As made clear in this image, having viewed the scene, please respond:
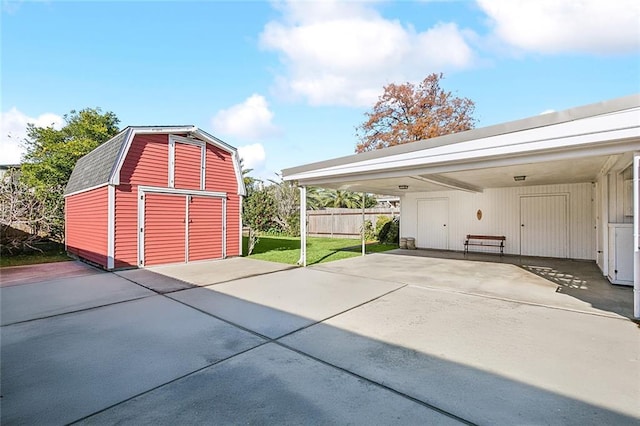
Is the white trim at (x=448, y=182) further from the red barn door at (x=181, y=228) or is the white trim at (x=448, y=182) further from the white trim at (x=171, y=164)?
the white trim at (x=171, y=164)

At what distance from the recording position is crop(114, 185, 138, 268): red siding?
7730 mm

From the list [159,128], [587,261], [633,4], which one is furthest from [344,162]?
[587,261]

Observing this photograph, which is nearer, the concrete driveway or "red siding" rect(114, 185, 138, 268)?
the concrete driveway

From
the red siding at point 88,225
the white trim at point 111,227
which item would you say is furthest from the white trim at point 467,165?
the red siding at point 88,225

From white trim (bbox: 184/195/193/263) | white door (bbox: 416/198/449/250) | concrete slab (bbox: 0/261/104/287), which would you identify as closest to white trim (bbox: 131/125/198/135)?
white trim (bbox: 184/195/193/263)

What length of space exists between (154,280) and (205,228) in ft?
9.85

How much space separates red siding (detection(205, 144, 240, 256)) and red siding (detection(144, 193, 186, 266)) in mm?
1193

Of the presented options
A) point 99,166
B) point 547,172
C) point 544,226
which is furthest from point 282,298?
point 544,226

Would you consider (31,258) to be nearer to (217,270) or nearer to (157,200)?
(157,200)

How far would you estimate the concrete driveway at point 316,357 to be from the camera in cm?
213

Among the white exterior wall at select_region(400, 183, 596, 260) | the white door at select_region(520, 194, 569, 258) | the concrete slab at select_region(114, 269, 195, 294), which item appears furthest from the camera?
the white door at select_region(520, 194, 569, 258)

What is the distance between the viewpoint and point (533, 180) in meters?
8.80

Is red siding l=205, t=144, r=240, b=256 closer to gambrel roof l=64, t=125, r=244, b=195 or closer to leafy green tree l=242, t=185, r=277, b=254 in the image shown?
gambrel roof l=64, t=125, r=244, b=195

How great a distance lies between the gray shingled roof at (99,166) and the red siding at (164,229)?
3.95 feet
